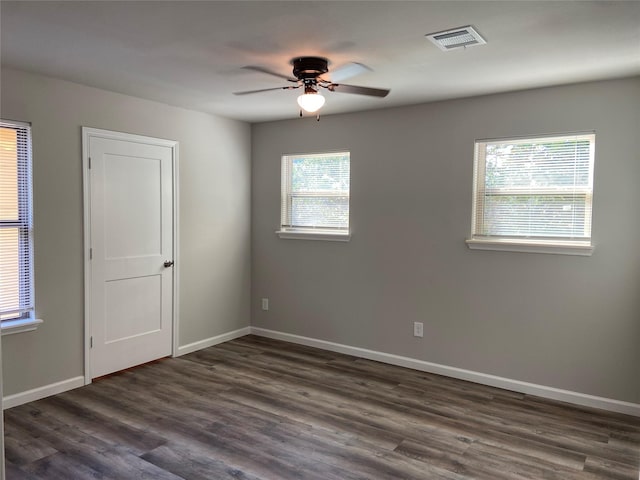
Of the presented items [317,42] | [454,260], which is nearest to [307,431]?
[454,260]

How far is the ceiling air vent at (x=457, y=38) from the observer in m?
2.54

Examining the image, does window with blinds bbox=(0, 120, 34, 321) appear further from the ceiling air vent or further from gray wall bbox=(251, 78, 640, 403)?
the ceiling air vent

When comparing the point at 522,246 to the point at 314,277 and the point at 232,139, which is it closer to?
the point at 314,277

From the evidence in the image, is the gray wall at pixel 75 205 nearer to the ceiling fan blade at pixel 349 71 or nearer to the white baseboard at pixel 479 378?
the white baseboard at pixel 479 378

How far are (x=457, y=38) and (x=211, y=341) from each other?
3801mm

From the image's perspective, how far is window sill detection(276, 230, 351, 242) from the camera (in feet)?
15.8

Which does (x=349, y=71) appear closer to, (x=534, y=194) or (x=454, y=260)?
(x=534, y=194)

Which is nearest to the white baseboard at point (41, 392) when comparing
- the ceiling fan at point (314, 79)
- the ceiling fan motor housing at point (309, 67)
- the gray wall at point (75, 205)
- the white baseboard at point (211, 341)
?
the gray wall at point (75, 205)

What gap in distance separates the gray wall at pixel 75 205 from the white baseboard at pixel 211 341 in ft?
0.22

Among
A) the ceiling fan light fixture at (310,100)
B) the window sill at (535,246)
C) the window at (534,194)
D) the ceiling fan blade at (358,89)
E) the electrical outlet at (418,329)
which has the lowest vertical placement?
the electrical outlet at (418,329)

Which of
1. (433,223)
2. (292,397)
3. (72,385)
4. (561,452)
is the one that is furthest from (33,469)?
(433,223)

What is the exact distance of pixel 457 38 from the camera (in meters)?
2.64

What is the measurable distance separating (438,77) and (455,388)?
2.45 m

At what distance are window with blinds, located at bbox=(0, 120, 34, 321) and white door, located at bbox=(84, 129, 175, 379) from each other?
17.7 inches
